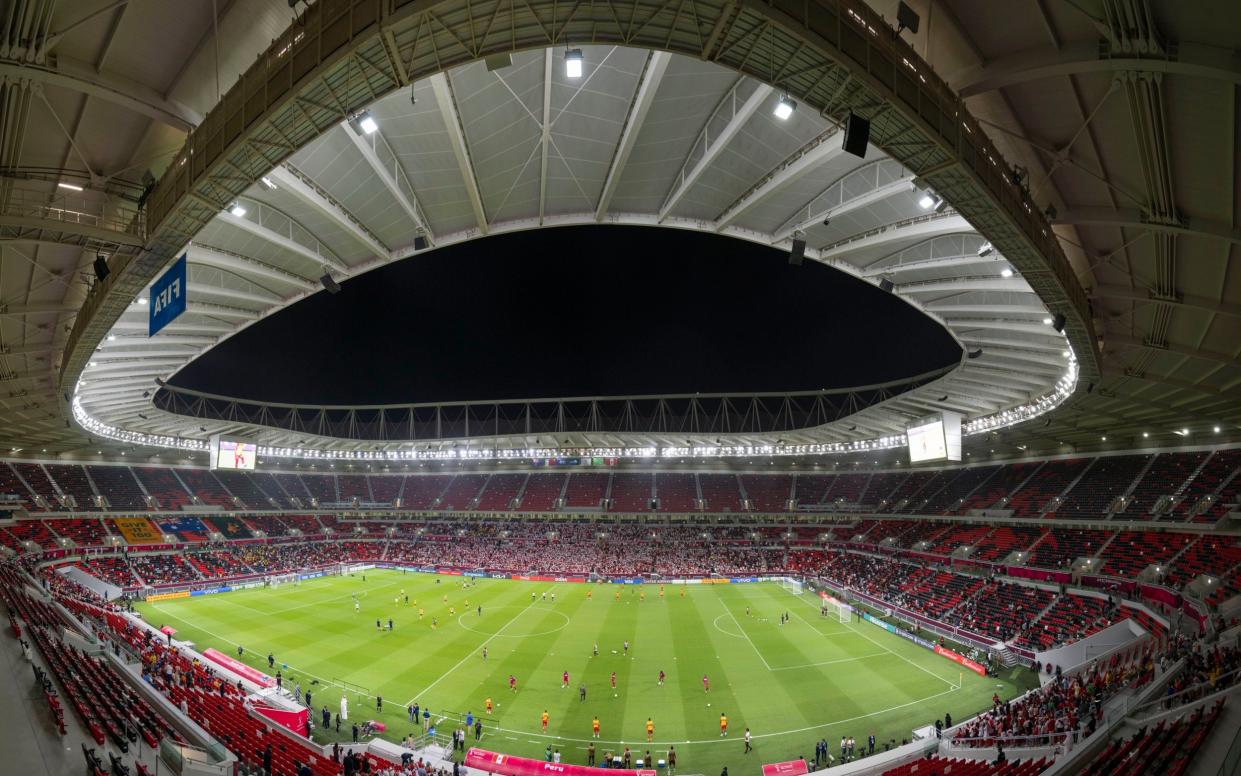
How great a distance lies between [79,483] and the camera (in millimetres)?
65062

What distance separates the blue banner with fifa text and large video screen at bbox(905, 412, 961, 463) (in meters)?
36.0

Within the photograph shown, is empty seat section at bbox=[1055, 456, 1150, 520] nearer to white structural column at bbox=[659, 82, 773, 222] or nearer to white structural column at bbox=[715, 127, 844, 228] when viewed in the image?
white structural column at bbox=[715, 127, 844, 228]

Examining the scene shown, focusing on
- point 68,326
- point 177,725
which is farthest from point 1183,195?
point 68,326

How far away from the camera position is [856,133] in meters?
10.0

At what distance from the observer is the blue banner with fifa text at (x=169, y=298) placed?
12.5 metres

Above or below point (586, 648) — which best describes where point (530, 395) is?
above

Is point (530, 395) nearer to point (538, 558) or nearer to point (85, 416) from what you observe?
point (538, 558)

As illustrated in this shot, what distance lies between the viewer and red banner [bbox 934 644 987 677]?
3297cm

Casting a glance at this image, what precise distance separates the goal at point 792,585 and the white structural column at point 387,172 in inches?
1938

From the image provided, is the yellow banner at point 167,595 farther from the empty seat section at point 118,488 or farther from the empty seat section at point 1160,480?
the empty seat section at point 1160,480

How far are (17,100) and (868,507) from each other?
7689cm

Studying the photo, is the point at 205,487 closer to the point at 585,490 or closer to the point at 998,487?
the point at 585,490

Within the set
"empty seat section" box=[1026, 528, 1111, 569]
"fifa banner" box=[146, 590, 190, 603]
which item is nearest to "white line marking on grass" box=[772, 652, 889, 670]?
"empty seat section" box=[1026, 528, 1111, 569]

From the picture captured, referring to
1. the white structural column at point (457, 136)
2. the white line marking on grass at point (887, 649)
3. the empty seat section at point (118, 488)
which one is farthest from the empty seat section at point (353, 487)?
the white structural column at point (457, 136)
